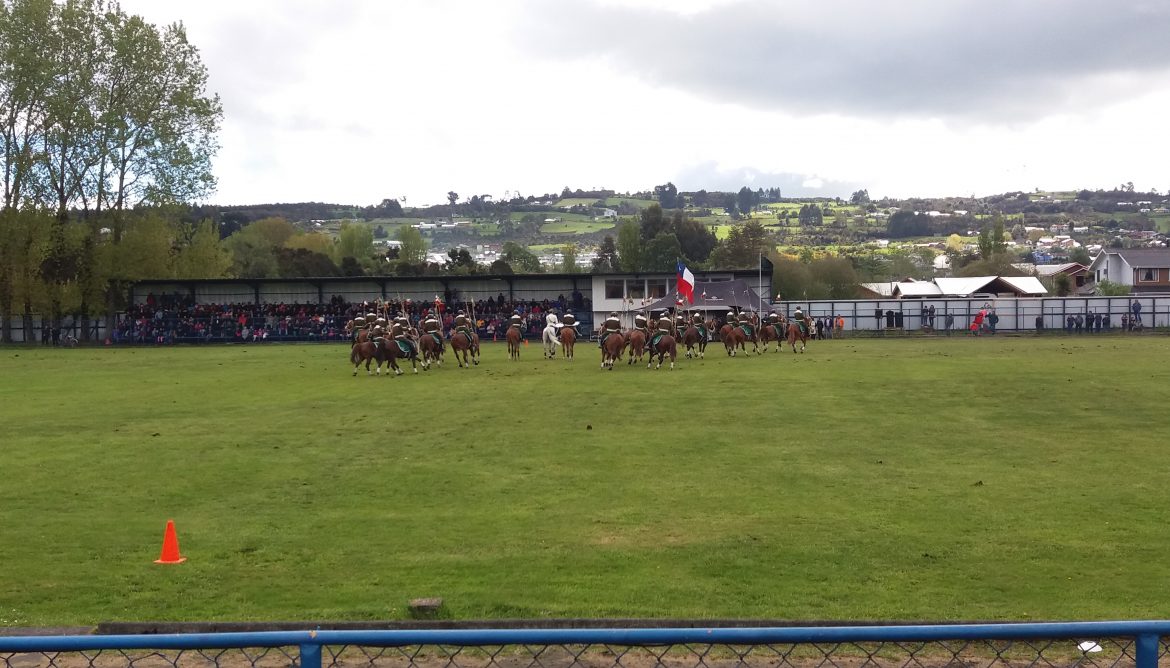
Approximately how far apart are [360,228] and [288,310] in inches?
3178

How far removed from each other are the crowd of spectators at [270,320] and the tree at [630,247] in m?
55.2

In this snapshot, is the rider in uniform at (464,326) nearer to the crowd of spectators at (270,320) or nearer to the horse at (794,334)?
the horse at (794,334)

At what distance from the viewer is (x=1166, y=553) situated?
1060cm

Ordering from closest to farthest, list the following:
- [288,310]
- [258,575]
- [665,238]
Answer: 1. [258,575]
2. [288,310]
3. [665,238]

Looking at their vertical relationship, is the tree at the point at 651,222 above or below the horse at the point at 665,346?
above

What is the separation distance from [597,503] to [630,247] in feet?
382

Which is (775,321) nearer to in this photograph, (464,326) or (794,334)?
(794,334)

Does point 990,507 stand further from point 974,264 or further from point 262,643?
point 974,264

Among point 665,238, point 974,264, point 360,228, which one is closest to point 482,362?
point 665,238

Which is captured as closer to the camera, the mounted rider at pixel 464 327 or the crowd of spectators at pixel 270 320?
the mounted rider at pixel 464 327

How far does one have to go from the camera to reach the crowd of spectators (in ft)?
211

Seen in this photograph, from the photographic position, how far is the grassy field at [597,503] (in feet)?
31.3

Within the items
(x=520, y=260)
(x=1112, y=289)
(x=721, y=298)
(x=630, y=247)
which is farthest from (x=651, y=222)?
(x=721, y=298)

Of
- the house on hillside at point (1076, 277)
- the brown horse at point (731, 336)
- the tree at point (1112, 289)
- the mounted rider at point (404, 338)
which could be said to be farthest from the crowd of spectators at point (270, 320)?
the house on hillside at point (1076, 277)
